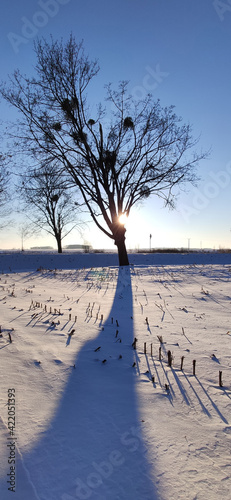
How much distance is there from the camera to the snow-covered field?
3.71ft

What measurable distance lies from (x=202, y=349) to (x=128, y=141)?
12631 mm

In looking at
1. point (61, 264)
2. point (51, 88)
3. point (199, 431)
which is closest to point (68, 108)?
point (51, 88)

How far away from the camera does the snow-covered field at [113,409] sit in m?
1.13

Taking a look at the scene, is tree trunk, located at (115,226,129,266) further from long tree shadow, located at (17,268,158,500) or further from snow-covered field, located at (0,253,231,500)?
long tree shadow, located at (17,268,158,500)

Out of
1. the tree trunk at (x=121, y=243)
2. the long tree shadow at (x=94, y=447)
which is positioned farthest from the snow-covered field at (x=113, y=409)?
the tree trunk at (x=121, y=243)

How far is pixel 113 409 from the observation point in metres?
1.64

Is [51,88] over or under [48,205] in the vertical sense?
over

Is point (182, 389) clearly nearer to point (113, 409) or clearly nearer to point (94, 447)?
point (113, 409)

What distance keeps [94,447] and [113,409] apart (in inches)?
14.0

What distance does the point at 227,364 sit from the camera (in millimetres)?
2365

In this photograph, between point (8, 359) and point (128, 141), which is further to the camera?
point (128, 141)

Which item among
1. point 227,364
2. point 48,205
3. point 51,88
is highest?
point 51,88

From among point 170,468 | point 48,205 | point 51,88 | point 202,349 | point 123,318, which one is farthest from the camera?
point 48,205

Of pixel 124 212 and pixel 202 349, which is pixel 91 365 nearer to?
pixel 202 349
